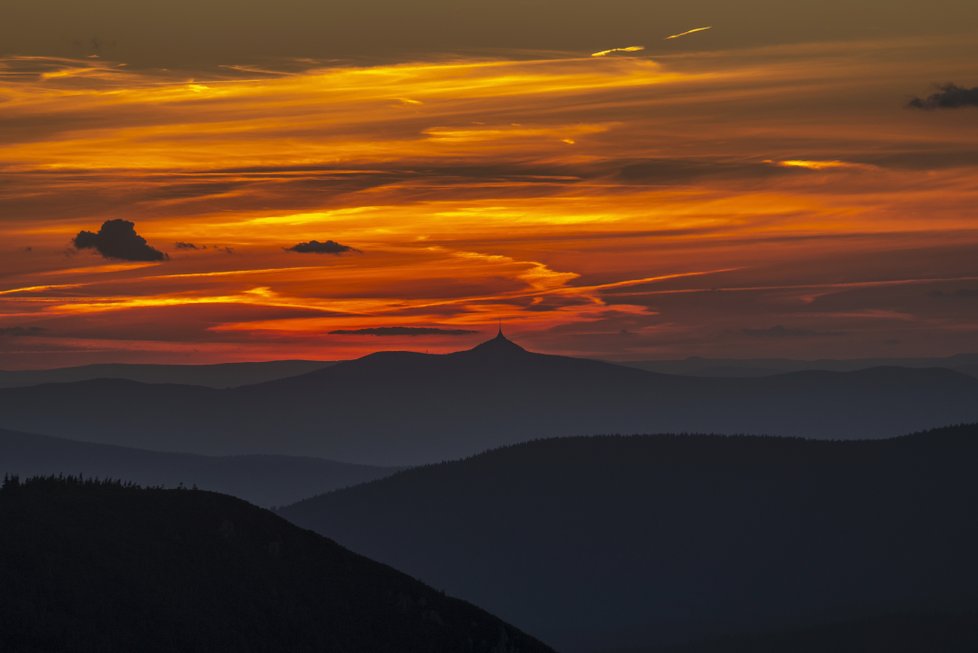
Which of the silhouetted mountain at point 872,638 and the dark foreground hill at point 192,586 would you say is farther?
the silhouetted mountain at point 872,638

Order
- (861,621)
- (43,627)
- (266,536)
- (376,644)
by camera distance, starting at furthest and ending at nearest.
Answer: (861,621)
(266,536)
(376,644)
(43,627)

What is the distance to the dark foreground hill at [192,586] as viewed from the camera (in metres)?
50.3

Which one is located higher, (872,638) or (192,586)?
(192,586)

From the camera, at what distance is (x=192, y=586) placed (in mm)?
56031

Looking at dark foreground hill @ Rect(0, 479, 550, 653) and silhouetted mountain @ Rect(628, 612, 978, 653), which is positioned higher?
dark foreground hill @ Rect(0, 479, 550, 653)

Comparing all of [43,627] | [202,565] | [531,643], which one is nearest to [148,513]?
[202,565]

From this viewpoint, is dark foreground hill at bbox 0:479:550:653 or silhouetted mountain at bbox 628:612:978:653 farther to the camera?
silhouetted mountain at bbox 628:612:978:653

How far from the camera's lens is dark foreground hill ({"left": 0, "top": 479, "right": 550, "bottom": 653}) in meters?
50.3

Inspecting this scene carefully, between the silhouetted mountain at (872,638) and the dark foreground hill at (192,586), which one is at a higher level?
the dark foreground hill at (192,586)

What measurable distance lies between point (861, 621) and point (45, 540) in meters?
152

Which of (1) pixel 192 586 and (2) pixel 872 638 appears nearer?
(1) pixel 192 586

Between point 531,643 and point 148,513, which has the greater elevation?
point 148,513

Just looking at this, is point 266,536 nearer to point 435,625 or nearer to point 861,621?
point 435,625

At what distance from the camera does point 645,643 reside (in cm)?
19800
